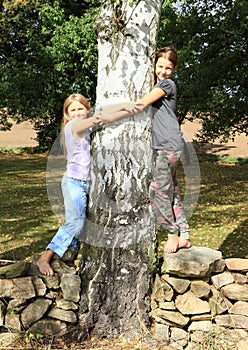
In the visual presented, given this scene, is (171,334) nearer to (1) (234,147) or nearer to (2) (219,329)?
(2) (219,329)

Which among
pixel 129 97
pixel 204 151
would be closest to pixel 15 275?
pixel 129 97

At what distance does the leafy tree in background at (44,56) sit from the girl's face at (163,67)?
15.1 m

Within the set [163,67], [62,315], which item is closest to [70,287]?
[62,315]

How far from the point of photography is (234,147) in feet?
94.5

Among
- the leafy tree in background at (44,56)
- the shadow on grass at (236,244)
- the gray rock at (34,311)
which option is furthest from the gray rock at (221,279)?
the leafy tree in background at (44,56)

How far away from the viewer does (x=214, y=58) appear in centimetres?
1421

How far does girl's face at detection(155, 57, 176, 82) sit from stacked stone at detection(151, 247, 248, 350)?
1719 millimetres

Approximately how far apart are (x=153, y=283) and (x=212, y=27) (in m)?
11.7

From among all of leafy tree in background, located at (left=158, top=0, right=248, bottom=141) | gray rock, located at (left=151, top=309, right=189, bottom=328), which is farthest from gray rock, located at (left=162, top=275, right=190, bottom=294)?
leafy tree in background, located at (left=158, top=0, right=248, bottom=141)

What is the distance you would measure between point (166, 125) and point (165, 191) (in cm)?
62

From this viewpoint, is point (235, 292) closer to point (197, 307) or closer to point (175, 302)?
point (197, 307)

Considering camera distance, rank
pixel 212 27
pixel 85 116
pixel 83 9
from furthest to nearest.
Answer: pixel 83 9 → pixel 212 27 → pixel 85 116

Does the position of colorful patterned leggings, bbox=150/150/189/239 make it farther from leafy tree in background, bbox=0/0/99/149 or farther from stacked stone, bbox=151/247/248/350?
leafy tree in background, bbox=0/0/99/149

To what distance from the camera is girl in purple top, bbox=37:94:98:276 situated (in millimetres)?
4219
